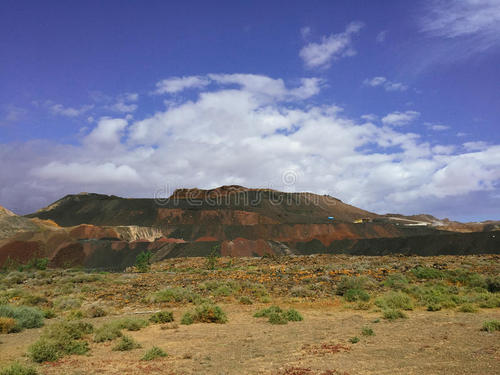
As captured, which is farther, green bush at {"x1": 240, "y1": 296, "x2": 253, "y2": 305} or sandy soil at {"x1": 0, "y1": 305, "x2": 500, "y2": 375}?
green bush at {"x1": 240, "y1": 296, "x2": 253, "y2": 305}

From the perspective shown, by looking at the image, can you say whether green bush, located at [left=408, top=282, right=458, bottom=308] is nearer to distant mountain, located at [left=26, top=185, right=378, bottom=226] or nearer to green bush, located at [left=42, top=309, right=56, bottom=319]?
green bush, located at [left=42, top=309, right=56, bottom=319]

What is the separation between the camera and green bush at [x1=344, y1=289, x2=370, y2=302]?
17141 millimetres

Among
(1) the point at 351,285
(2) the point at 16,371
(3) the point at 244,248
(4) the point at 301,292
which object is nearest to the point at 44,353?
(2) the point at 16,371

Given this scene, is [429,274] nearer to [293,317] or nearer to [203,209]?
[293,317]

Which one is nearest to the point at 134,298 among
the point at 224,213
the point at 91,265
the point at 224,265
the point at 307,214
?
the point at 224,265

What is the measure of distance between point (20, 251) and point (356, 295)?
55128 millimetres

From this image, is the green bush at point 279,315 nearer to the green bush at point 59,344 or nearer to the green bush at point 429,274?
the green bush at point 59,344

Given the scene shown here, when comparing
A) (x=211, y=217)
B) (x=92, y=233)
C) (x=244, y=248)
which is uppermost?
(x=211, y=217)

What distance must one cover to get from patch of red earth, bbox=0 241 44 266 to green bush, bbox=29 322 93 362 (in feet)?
163

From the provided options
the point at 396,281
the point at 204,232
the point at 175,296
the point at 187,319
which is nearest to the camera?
the point at 187,319

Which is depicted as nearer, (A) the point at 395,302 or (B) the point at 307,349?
(B) the point at 307,349

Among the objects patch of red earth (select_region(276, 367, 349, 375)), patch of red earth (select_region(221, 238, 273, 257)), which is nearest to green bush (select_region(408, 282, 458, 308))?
patch of red earth (select_region(276, 367, 349, 375))

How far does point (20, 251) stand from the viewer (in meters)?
54.2

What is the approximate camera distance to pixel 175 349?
9.78 m
